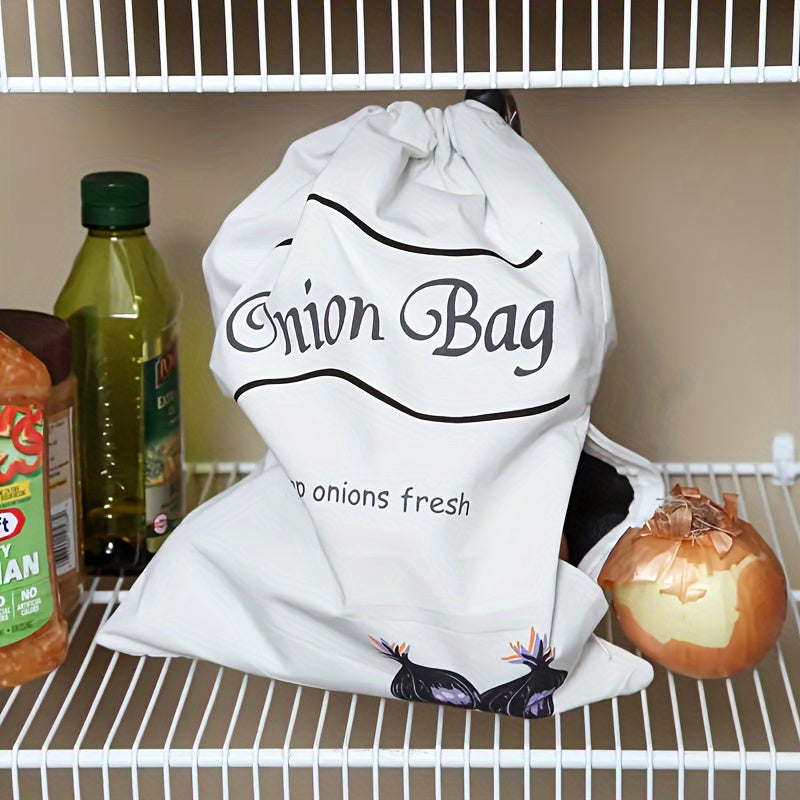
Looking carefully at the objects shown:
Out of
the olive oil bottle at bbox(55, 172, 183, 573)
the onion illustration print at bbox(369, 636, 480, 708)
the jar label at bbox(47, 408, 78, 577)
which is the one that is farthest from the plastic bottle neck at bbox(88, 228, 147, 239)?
the onion illustration print at bbox(369, 636, 480, 708)

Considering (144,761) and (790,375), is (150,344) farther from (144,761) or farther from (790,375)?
(790,375)

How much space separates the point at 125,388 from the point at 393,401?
0.30 m

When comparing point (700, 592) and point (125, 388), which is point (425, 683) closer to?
point (700, 592)

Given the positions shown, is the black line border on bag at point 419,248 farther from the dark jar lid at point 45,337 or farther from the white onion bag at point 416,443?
the dark jar lid at point 45,337

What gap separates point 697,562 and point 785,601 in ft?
0.24

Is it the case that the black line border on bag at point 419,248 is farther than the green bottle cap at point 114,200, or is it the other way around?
the green bottle cap at point 114,200

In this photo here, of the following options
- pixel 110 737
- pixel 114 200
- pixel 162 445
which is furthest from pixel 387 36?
pixel 110 737

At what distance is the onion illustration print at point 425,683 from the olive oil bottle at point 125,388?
288 millimetres

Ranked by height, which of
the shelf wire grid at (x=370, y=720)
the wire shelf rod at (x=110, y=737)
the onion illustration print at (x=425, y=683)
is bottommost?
the shelf wire grid at (x=370, y=720)

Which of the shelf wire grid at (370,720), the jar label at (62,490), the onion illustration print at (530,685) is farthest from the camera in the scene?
the shelf wire grid at (370,720)

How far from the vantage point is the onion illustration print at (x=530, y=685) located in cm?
78

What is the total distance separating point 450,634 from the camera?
0.79 meters

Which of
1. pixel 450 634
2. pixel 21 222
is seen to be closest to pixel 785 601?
pixel 450 634

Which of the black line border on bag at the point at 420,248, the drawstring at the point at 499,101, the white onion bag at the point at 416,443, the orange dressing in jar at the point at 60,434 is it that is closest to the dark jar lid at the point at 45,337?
the orange dressing in jar at the point at 60,434
